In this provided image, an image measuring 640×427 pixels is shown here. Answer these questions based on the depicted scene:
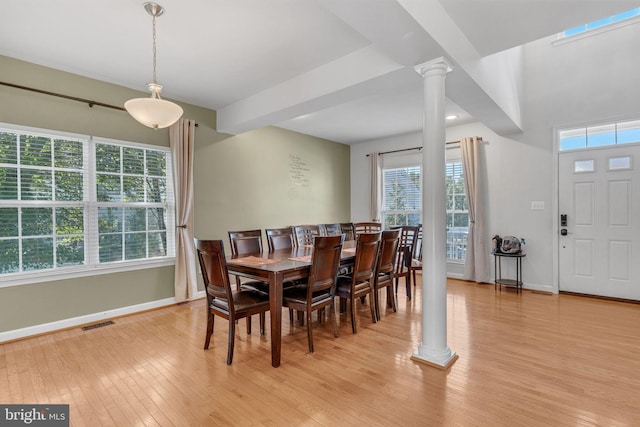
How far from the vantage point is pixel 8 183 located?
9.87 feet

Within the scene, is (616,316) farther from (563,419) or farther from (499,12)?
(499,12)

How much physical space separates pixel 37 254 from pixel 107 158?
4.04 ft

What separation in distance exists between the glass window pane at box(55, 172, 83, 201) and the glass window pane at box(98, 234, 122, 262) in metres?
0.53

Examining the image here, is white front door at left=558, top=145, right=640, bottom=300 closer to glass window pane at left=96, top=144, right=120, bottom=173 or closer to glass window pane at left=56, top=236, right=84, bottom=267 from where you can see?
glass window pane at left=96, top=144, right=120, bottom=173

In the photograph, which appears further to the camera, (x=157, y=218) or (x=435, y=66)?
(x=157, y=218)

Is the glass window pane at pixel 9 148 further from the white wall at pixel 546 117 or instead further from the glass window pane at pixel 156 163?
the white wall at pixel 546 117

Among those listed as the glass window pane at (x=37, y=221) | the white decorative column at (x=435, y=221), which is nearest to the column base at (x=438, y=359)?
the white decorative column at (x=435, y=221)

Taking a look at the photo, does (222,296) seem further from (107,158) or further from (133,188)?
(107,158)

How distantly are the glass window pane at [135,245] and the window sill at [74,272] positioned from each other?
0.09 meters

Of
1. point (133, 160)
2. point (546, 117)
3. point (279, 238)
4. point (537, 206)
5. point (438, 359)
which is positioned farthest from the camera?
point (537, 206)

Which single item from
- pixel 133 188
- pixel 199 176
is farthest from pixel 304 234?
pixel 133 188

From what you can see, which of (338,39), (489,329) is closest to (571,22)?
(338,39)

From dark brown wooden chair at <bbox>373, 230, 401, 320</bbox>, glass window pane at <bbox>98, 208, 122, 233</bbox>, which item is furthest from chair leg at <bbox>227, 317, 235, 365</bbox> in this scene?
glass window pane at <bbox>98, 208, 122, 233</bbox>

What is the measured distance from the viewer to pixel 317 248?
8.66 ft
